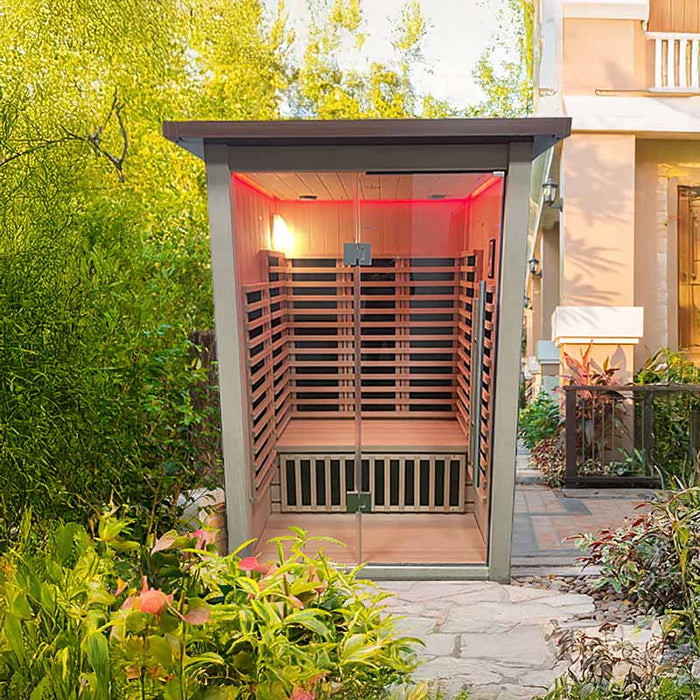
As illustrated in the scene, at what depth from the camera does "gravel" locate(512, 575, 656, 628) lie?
3553mm

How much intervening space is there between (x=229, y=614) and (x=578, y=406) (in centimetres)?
453

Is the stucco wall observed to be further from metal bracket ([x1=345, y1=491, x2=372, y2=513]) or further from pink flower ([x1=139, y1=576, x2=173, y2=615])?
pink flower ([x1=139, y1=576, x2=173, y2=615])

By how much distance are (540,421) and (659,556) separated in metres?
3.46

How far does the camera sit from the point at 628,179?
22.3 feet

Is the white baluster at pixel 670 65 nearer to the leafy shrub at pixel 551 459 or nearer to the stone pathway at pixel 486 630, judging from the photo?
the leafy shrub at pixel 551 459

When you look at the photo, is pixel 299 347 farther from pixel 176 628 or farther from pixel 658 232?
pixel 658 232

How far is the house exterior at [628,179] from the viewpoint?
674 centimetres

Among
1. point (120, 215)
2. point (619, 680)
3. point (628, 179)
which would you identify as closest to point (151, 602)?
point (619, 680)

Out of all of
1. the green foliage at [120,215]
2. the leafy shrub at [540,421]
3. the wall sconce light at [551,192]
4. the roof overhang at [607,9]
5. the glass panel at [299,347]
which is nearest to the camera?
the green foliage at [120,215]

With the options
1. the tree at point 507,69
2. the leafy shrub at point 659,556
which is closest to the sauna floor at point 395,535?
the leafy shrub at point 659,556

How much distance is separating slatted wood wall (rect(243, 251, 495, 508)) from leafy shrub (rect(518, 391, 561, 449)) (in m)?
3.04

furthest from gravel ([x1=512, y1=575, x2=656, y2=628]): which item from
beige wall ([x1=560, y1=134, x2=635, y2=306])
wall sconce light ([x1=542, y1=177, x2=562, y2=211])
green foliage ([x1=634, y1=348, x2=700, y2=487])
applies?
wall sconce light ([x1=542, y1=177, x2=562, y2=211])

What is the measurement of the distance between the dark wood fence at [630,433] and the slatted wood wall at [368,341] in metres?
2.20

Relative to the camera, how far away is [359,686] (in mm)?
2393
